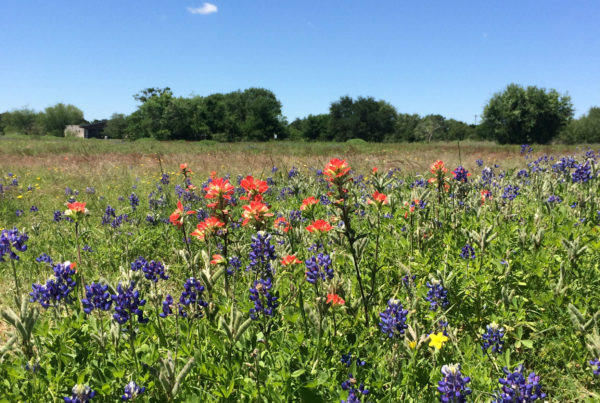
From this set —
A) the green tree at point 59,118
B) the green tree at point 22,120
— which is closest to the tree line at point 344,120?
the green tree at point 59,118

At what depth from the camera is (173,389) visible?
154 centimetres

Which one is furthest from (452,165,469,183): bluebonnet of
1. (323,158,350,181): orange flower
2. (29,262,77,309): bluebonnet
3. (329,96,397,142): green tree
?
(329,96,397,142): green tree

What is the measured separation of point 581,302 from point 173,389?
2724 mm

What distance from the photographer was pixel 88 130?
330ft

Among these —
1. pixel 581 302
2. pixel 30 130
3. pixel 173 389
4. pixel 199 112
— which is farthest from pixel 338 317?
pixel 30 130

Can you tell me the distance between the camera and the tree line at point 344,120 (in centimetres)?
5409

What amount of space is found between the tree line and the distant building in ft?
102

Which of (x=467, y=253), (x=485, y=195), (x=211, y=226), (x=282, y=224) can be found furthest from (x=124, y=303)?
(x=485, y=195)

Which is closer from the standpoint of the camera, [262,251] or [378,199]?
[262,251]

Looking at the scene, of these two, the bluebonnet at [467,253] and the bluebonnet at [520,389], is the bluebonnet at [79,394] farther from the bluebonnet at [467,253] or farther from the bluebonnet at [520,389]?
the bluebonnet at [467,253]

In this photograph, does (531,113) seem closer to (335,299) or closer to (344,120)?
(344,120)

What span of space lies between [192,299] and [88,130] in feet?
381

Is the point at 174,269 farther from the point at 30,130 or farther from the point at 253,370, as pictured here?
the point at 30,130

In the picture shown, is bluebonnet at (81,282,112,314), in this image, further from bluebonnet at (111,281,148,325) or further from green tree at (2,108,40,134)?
green tree at (2,108,40,134)
